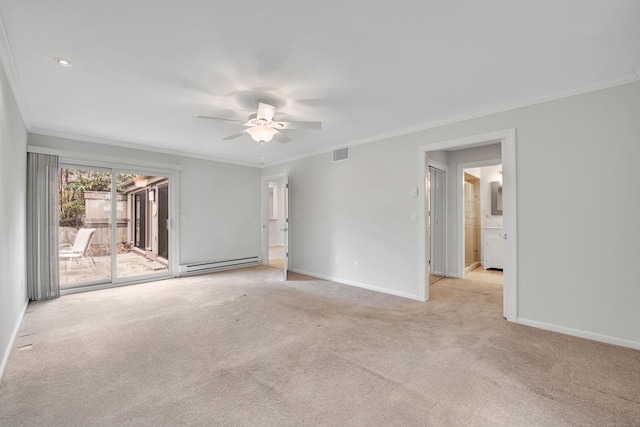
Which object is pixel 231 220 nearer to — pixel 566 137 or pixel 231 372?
pixel 231 372

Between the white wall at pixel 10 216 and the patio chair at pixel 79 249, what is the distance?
854 mm

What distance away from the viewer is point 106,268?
4.86 meters

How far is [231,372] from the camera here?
2.21 meters

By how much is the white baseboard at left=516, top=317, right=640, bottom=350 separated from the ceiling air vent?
3260 mm

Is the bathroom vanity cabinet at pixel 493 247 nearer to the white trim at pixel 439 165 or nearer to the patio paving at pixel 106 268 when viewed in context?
the white trim at pixel 439 165

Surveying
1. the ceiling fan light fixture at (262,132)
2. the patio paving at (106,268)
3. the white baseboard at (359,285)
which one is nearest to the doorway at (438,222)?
the white baseboard at (359,285)

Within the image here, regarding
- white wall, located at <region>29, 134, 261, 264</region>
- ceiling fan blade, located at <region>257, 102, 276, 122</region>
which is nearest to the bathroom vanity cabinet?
white wall, located at <region>29, 134, 261, 264</region>

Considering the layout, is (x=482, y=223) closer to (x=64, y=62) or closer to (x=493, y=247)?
(x=493, y=247)

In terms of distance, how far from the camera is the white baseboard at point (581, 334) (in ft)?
8.46

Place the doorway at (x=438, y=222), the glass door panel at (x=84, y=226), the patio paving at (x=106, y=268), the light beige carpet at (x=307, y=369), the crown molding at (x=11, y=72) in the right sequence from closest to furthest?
the light beige carpet at (x=307, y=369) → the crown molding at (x=11, y=72) → the glass door panel at (x=84, y=226) → the patio paving at (x=106, y=268) → the doorway at (x=438, y=222)

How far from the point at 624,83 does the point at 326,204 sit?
393 cm

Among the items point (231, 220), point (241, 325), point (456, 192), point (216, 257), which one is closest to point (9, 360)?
point (241, 325)

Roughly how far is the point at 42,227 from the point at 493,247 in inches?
310

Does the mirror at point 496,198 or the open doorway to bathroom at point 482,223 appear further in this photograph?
the mirror at point 496,198
